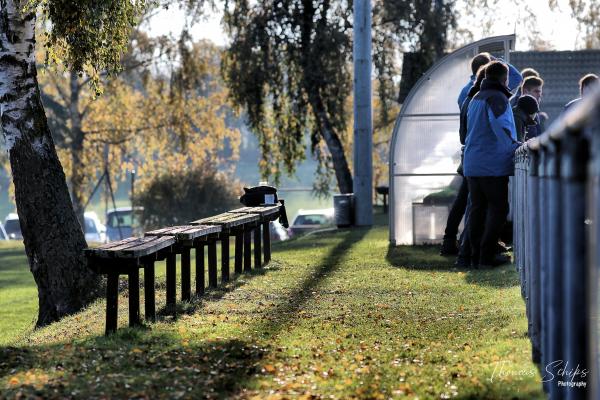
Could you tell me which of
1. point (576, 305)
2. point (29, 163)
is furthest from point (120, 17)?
point (576, 305)

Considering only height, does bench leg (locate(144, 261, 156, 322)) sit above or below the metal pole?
below

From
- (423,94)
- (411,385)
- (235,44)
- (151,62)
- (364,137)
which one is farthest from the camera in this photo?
(151,62)

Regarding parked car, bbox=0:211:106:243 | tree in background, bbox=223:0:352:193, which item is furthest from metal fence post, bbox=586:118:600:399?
parked car, bbox=0:211:106:243

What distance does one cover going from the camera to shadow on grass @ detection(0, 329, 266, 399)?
259 inches

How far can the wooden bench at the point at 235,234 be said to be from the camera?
517 inches

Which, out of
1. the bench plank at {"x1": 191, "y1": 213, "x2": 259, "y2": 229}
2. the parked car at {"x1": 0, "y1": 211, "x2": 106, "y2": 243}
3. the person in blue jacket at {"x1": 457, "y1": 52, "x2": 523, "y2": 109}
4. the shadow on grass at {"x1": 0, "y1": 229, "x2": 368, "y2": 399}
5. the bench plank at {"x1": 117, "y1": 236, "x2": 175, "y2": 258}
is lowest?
the parked car at {"x1": 0, "y1": 211, "x2": 106, "y2": 243}

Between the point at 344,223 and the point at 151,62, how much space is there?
1458 centimetres

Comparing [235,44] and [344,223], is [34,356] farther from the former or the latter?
[235,44]

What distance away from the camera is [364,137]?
24.9 m

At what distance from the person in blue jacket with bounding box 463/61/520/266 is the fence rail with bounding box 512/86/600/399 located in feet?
21.0

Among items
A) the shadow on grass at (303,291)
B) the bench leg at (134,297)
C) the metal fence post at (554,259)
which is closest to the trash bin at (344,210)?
the shadow on grass at (303,291)

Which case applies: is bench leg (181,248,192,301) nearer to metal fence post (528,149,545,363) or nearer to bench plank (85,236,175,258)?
bench plank (85,236,175,258)

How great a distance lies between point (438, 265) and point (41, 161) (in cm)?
442

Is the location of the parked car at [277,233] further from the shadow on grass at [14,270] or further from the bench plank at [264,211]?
the bench plank at [264,211]
